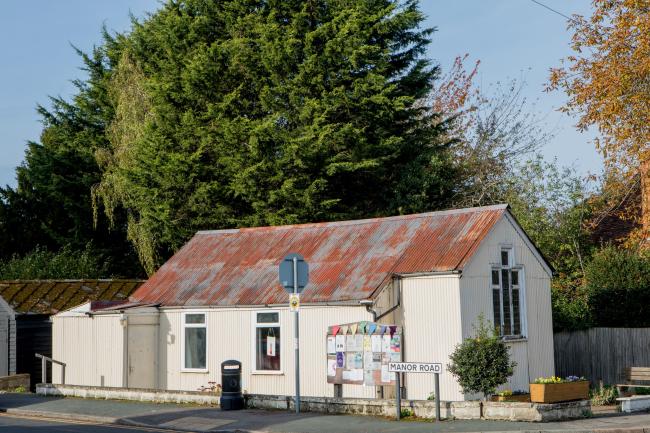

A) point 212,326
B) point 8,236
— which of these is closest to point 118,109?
point 8,236

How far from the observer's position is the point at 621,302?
29547 millimetres

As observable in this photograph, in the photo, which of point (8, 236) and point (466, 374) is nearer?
point (466, 374)

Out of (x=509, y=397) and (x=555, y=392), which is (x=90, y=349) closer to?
(x=509, y=397)

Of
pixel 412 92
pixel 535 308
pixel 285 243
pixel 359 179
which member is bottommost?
pixel 535 308

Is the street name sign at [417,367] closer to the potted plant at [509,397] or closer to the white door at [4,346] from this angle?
the potted plant at [509,397]

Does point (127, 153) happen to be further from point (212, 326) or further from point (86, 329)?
point (212, 326)

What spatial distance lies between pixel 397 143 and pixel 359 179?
7.60 ft

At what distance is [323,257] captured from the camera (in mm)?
25469

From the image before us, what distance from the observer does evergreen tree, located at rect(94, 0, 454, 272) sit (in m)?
37.0

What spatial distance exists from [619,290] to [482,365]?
488 inches

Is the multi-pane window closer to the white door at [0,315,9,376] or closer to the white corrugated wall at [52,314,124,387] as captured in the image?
the white corrugated wall at [52,314,124,387]

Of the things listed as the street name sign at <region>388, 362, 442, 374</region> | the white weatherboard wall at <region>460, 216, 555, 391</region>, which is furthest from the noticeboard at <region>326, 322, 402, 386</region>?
the white weatherboard wall at <region>460, 216, 555, 391</region>

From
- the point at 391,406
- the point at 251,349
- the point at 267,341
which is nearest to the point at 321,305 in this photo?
the point at 267,341

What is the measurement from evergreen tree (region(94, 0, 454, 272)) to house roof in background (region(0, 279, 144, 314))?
16.7ft
